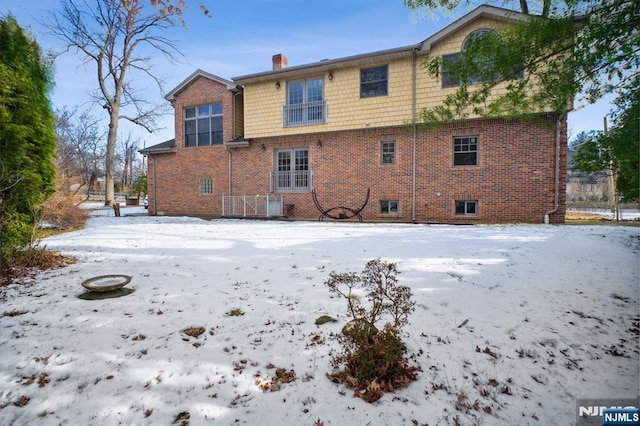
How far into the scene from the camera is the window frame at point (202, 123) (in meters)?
16.1

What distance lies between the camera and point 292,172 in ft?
47.8

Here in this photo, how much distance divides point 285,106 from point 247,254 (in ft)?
33.8

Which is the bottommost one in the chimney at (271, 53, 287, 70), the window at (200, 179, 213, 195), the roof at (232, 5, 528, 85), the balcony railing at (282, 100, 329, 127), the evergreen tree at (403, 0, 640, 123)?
the window at (200, 179, 213, 195)

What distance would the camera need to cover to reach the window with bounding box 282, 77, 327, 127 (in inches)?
546

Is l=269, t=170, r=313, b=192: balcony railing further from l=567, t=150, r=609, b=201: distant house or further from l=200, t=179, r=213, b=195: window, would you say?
l=567, t=150, r=609, b=201: distant house

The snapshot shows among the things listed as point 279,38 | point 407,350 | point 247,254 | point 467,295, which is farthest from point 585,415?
point 279,38

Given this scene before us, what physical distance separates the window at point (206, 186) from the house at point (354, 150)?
5 centimetres

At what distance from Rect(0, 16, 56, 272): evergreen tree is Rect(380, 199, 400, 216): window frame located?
1065 centimetres

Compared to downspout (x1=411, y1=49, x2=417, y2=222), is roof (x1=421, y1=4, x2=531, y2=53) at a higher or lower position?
higher

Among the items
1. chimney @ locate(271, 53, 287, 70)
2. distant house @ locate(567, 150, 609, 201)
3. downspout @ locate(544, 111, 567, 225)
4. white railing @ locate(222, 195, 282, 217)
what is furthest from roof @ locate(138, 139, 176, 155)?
distant house @ locate(567, 150, 609, 201)

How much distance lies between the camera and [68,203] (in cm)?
1025

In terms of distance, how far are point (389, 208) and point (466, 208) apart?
2952 millimetres

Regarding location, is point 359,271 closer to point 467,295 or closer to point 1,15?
point 467,295

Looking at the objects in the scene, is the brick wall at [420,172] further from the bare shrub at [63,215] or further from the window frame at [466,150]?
the bare shrub at [63,215]
